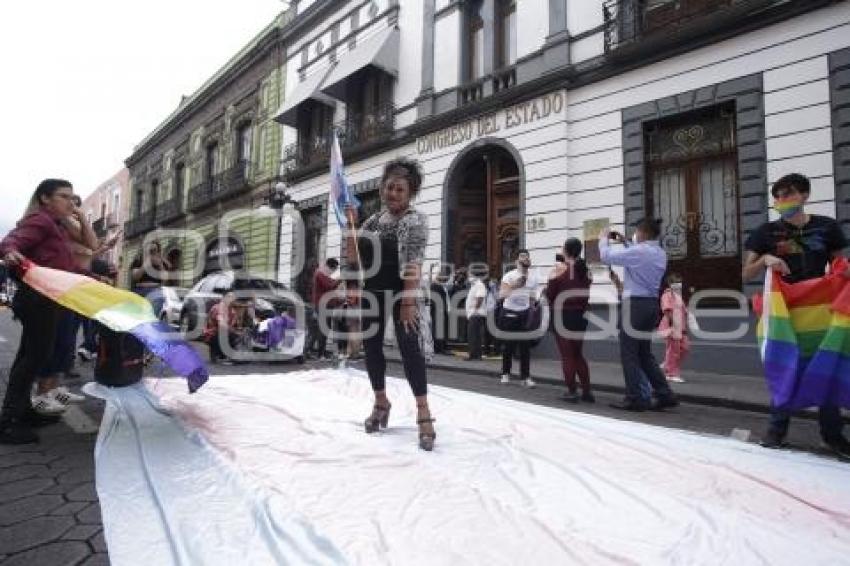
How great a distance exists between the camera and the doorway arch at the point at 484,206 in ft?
41.5

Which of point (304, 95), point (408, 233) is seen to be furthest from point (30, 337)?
point (304, 95)

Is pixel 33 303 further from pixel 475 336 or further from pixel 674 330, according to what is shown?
pixel 475 336

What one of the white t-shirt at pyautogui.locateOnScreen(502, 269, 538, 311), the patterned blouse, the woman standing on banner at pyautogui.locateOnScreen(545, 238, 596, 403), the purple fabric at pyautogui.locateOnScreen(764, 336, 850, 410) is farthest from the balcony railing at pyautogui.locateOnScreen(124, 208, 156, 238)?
the purple fabric at pyautogui.locateOnScreen(764, 336, 850, 410)

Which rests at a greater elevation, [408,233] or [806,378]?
[408,233]

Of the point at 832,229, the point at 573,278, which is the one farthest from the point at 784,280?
the point at 573,278

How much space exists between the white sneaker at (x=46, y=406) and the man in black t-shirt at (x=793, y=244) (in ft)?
16.3

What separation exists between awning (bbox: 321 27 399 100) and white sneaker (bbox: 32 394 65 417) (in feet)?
41.9

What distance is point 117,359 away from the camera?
4566 mm

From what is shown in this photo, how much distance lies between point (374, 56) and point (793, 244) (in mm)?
13368

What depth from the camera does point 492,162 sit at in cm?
1311

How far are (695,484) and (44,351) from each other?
3977mm

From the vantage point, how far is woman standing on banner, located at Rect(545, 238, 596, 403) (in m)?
5.86

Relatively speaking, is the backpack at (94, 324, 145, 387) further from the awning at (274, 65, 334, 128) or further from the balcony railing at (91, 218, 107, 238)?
the balcony railing at (91, 218, 107, 238)

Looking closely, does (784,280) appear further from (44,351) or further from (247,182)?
(247,182)
